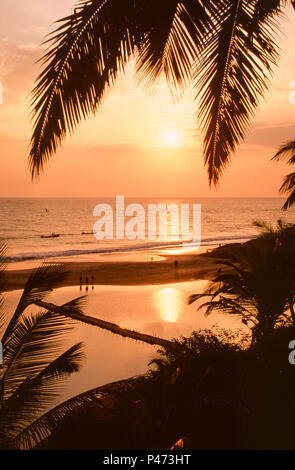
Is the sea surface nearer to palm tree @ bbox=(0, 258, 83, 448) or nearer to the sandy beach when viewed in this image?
palm tree @ bbox=(0, 258, 83, 448)

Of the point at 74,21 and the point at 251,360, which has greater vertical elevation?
the point at 74,21

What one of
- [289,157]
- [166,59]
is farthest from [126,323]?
[166,59]

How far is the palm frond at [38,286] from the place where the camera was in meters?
3.85

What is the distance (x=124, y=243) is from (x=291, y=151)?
1669 inches

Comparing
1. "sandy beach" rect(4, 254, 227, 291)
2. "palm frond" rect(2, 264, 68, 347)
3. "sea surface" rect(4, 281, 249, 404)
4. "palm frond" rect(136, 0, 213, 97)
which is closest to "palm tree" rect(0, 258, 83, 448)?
"palm frond" rect(2, 264, 68, 347)

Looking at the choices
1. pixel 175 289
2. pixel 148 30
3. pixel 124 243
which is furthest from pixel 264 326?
pixel 124 243

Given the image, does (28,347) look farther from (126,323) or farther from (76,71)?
(126,323)

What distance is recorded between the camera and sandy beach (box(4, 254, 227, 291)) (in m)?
27.9

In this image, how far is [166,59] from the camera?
146 inches

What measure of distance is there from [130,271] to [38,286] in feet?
92.2

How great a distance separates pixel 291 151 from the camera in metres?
10.9

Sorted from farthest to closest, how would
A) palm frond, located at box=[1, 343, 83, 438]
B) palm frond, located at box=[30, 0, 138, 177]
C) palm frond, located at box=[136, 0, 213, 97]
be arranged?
palm frond, located at box=[1, 343, 83, 438] → palm frond, located at box=[136, 0, 213, 97] → palm frond, located at box=[30, 0, 138, 177]

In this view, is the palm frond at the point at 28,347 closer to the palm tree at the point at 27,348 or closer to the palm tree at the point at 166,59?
the palm tree at the point at 27,348
